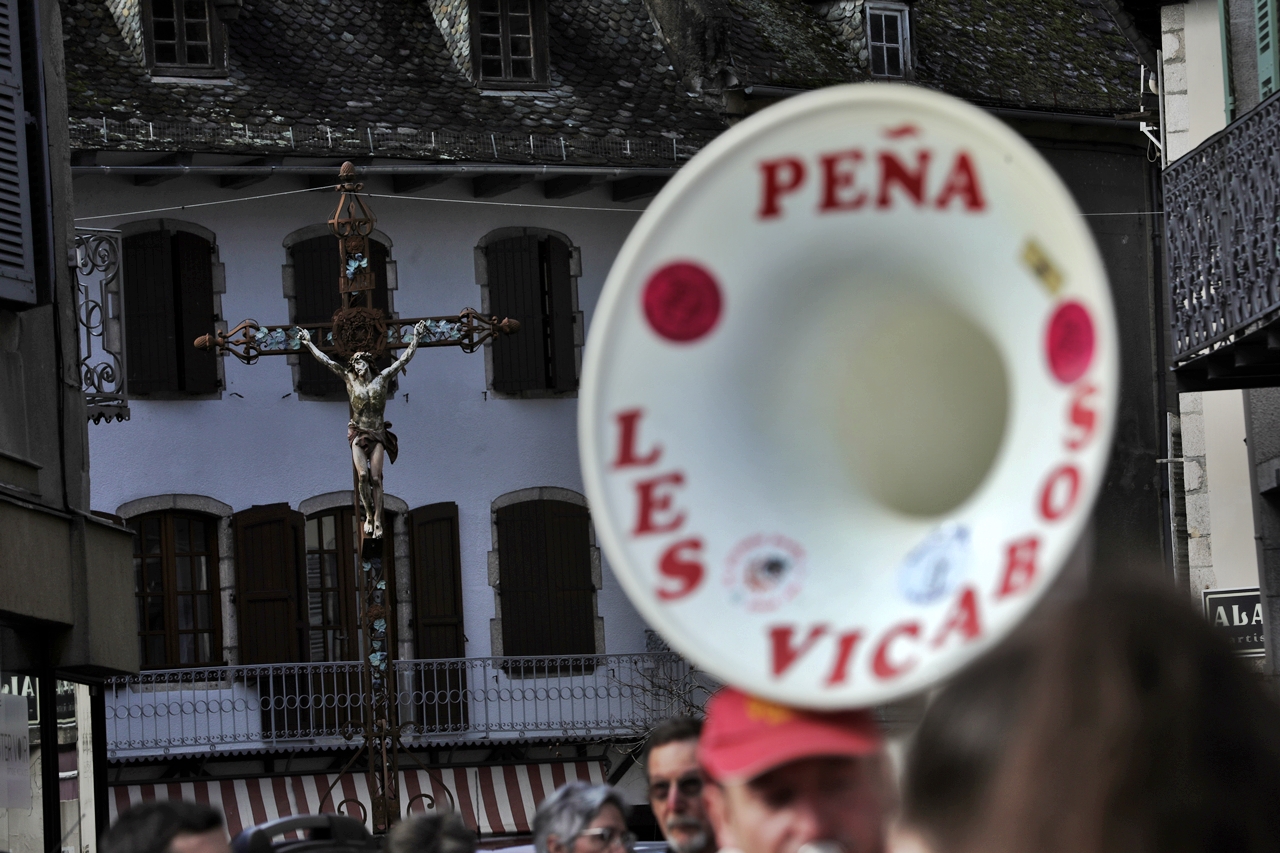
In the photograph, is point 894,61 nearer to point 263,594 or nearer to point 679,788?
point 263,594

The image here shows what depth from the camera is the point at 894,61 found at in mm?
25281

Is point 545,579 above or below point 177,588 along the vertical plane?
below

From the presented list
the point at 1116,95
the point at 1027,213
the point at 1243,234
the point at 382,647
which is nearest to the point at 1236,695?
the point at 1027,213

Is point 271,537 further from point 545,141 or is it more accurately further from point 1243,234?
point 1243,234

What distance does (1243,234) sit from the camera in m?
11.5

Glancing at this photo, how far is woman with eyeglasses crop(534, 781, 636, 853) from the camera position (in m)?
4.52

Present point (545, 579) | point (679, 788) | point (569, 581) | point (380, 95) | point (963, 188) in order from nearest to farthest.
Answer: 1. point (963, 188)
2. point (679, 788)
3. point (380, 95)
4. point (545, 579)
5. point (569, 581)

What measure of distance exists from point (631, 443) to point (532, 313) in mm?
21867

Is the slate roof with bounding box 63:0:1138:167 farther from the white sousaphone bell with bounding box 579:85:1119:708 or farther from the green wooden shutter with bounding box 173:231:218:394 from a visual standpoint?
the white sousaphone bell with bounding box 579:85:1119:708

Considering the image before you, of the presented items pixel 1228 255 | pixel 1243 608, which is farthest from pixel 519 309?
pixel 1228 255

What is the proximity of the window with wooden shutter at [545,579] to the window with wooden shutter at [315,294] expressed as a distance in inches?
93.7

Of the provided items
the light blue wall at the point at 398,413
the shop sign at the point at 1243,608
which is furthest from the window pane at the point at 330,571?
the shop sign at the point at 1243,608

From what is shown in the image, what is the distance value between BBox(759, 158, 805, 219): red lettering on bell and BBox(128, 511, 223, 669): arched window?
21.2m

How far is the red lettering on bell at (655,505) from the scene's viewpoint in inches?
88.6
